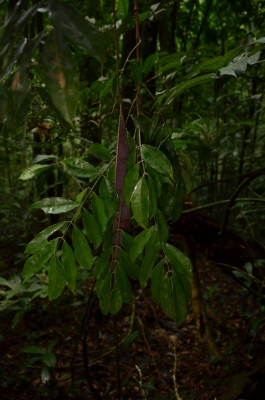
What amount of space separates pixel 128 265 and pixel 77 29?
60cm

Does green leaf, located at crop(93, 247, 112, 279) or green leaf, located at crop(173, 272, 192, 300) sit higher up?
green leaf, located at crop(93, 247, 112, 279)

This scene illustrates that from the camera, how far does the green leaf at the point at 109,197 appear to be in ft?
2.49

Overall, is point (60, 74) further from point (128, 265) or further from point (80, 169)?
point (128, 265)

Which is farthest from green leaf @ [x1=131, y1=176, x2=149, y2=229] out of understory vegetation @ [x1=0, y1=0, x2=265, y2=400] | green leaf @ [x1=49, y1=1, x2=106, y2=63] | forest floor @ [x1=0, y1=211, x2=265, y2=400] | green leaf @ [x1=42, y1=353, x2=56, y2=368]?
green leaf @ [x1=42, y1=353, x2=56, y2=368]

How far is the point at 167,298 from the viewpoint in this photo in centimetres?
82

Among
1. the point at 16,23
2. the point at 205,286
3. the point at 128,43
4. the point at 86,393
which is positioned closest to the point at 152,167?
the point at 16,23

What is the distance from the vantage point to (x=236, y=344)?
93.9 inches

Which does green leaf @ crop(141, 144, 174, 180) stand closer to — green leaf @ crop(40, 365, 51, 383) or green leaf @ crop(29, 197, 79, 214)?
green leaf @ crop(29, 197, 79, 214)

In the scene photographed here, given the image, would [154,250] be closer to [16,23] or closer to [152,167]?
[152,167]

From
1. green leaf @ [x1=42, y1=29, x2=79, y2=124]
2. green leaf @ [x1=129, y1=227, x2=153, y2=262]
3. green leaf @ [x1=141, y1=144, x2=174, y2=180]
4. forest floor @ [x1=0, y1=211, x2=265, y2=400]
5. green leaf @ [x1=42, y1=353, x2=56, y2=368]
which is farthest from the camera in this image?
green leaf @ [x1=42, y1=353, x2=56, y2=368]

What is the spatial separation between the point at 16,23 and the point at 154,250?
0.58 m

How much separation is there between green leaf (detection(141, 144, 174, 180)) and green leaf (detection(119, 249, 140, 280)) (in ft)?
0.89

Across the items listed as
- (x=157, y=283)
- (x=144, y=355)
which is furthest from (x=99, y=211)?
(x=144, y=355)

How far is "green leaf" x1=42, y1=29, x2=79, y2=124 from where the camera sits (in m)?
0.40
